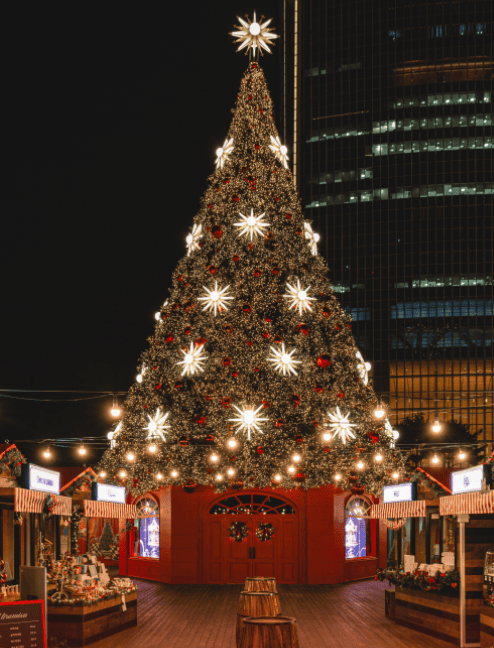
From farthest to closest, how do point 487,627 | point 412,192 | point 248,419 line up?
point 412,192, point 248,419, point 487,627

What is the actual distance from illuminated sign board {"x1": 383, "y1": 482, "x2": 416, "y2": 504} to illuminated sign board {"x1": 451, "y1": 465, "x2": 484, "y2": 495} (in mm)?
3245

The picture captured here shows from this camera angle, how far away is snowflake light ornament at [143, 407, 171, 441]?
56.1ft

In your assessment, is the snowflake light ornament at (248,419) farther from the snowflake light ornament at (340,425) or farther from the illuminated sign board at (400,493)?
the illuminated sign board at (400,493)

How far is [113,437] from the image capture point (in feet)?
58.7

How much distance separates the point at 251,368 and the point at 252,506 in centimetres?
545

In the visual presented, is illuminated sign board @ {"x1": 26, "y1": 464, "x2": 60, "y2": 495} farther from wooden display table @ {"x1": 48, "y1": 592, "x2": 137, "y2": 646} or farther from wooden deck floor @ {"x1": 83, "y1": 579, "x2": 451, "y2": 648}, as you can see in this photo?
wooden deck floor @ {"x1": 83, "y1": 579, "x2": 451, "y2": 648}

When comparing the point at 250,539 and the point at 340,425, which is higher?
the point at 340,425

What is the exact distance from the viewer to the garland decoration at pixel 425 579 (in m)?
12.2


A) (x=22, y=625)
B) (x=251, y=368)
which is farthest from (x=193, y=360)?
(x=22, y=625)

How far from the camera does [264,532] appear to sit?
65.8ft

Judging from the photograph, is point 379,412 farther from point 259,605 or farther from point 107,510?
point 259,605

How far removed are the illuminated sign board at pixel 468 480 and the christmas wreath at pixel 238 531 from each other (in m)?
9.85

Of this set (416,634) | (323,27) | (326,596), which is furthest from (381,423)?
(323,27)

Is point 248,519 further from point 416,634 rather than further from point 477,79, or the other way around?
point 477,79
